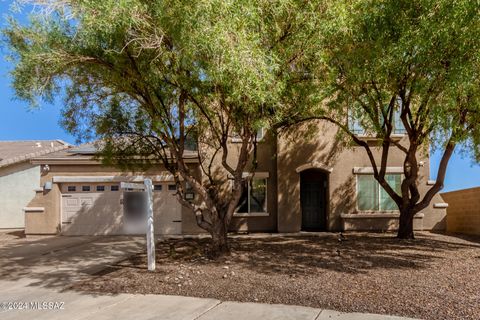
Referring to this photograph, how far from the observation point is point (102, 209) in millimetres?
16891

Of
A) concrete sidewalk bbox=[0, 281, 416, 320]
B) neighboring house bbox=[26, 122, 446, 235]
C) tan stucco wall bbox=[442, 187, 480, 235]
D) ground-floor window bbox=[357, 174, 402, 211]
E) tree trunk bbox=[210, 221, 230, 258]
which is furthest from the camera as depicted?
ground-floor window bbox=[357, 174, 402, 211]

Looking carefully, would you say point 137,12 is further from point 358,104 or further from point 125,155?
point 358,104

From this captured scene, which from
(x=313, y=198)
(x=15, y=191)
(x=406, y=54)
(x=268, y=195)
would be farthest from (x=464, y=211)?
(x=15, y=191)

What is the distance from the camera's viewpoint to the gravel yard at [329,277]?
6648mm

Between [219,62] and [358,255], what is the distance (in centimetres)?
627

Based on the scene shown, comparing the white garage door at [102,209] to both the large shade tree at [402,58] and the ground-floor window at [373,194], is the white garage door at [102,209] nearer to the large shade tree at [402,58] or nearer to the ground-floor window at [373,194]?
the ground-floor window at [373,194]

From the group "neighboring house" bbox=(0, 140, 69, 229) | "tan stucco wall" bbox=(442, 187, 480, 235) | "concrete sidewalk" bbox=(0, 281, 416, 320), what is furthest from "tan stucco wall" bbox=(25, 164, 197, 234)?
"tan stucco wall" bbox=(442, 187, 480, 235)

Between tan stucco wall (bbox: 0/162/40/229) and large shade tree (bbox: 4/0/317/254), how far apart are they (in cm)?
1084

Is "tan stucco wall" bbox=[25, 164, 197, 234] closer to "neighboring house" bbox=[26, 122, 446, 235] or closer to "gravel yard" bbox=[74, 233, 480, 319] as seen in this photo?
"neighboring house" bbox=[26, 122, 446, 235]

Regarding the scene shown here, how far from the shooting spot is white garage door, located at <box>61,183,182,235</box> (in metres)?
16.8

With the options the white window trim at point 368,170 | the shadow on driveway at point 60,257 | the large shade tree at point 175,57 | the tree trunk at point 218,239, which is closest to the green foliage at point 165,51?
the large shade tree at point 175,57

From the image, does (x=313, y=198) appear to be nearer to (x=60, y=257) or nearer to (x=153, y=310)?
(x=60, y=257)

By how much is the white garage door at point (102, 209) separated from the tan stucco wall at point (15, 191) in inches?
162

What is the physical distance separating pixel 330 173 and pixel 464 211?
5.92 metres
